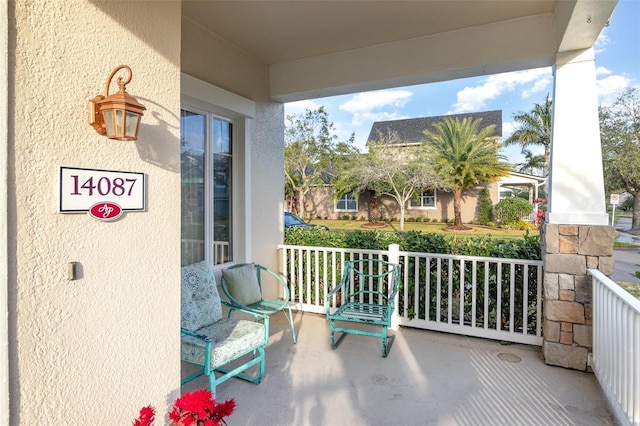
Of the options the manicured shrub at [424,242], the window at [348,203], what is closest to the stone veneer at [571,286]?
the manicured shrub at [424,242]

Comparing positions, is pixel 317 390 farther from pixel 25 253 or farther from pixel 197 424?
pixel 25 253

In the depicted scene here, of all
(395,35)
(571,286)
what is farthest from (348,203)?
(571,286)

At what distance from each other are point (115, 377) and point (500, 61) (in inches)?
160

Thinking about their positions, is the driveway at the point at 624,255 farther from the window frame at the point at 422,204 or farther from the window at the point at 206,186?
the window frame at the point at 422,204

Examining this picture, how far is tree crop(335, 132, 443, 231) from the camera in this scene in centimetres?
1641

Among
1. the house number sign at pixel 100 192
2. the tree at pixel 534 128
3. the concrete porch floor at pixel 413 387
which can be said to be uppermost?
the tree at pixel 534 128

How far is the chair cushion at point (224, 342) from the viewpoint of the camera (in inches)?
100

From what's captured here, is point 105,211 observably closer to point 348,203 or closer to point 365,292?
point 365,292

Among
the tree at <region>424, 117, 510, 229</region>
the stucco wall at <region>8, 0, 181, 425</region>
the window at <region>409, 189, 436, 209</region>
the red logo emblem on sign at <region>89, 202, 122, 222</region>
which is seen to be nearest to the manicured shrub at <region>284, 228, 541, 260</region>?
the stucco wall at <region>8, 0, 181, 425</region>

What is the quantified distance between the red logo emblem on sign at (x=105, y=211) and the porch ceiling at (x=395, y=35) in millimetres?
2329

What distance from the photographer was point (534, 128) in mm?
20516

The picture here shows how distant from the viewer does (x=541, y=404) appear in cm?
263

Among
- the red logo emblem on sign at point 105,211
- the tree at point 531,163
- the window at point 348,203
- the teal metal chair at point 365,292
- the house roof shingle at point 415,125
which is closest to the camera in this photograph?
the red logo emblem on sign at point 105,211

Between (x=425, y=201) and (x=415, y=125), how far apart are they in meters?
6.60
